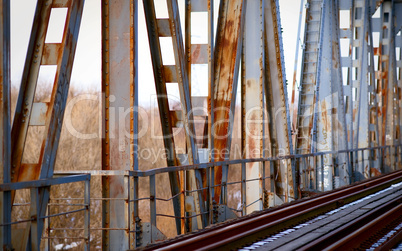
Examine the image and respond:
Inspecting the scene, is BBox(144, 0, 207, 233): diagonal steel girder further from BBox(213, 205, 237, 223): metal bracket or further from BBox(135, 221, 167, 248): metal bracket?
BBox(135, 221, 167, 248): metal bracket

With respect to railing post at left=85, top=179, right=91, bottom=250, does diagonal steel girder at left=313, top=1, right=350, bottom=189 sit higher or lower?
higher

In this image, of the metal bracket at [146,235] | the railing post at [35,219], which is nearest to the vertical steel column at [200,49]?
the metal bracket at [146,235]

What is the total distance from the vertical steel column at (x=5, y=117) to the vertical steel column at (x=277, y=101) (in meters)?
8.46

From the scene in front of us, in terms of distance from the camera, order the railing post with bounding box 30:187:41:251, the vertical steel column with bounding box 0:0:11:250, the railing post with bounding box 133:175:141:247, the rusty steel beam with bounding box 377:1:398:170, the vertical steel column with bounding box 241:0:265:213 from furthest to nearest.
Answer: the rusty steel beam with bounding box 377:1:398:170 → the vertical steel column with bounding box 241:0:265:213 → the railing post with bounding box 133:175:141:247 → the railing post with bounding box 30:187:41:251 → the vertical steel column with bounding box 0:0:11:250

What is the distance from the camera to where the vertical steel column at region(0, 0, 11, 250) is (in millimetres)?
5082

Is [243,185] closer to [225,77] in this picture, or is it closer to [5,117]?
[225,77]

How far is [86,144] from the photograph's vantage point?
33000mm

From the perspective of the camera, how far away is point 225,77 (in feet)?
34.9

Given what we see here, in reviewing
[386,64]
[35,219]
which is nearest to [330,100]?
[386,64]

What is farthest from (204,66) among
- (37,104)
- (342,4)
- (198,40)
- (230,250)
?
(342,4)

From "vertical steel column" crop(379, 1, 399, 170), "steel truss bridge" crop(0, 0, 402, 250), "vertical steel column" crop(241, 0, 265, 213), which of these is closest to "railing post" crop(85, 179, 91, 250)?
"steel truss bridge" crop(0, 0, 402, 250)

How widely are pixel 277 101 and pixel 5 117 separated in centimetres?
884

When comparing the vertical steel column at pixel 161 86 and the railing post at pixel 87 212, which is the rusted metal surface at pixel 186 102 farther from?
the railing post at pixel 87 212

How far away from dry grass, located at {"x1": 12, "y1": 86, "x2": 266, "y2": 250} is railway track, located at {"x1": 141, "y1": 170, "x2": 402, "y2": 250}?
16.9 metres
